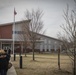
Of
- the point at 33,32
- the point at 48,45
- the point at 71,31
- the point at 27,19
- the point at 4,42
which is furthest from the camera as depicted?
the point at 48,45

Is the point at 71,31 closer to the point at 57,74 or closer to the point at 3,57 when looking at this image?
the point at 57,74

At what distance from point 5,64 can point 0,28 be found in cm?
5546

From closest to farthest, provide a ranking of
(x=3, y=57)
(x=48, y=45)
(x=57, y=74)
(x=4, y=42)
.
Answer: (x=3, y=57)
(x=57, y=74)
(x=4, y=42)
(x=48, y=45)

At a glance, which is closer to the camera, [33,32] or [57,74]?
[57,74]

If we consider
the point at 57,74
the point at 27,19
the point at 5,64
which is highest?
the point at 27,19

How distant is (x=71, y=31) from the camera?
1485 cm

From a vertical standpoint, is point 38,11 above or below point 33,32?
above

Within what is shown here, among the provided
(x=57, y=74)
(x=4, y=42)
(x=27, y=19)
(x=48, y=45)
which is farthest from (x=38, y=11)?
(x=48, y=45)

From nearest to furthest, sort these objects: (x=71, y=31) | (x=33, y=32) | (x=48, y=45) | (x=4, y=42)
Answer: (x=71, y=31) < (x=33, y=32) < (x=4, y=42) < (x=48, y=45)

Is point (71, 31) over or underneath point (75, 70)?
over

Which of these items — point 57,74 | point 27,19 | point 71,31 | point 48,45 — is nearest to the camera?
point 71,31

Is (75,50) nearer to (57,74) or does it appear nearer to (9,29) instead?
(57,74)

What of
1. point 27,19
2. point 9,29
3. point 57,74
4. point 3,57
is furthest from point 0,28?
point 3,57

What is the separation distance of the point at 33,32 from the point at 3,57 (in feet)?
71.5
